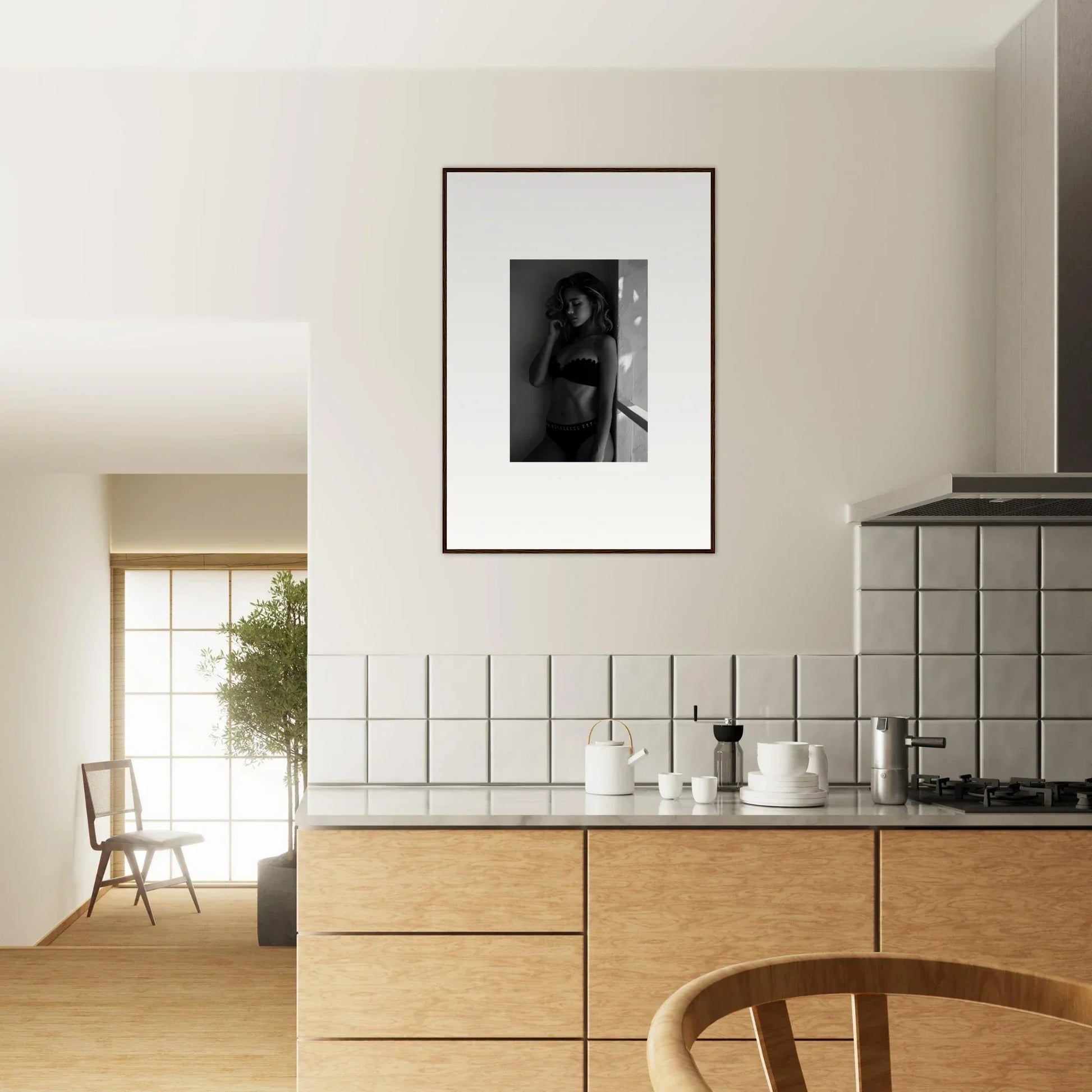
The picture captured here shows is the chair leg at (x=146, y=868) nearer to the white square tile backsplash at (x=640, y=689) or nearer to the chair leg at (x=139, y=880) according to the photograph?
the chair leg at (x=139, y=880)

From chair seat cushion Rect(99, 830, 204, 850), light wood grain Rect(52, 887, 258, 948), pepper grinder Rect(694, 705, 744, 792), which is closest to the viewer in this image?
pepper grinder Rect(694, 705, 744, 792)

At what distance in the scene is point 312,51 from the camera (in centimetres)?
262

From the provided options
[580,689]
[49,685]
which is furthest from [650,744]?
[49,685]

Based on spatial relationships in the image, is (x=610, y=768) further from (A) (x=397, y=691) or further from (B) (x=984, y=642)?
(B) (x=984, y=642)

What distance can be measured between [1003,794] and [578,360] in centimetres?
143

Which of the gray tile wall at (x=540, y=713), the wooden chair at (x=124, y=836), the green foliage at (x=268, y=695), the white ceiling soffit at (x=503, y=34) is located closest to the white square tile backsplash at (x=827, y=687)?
the gray tile wall at (x=540, y=713)

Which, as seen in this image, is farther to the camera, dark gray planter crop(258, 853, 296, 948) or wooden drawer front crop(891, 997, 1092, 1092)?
dark gray planter crop(258, 853, 296, 948)

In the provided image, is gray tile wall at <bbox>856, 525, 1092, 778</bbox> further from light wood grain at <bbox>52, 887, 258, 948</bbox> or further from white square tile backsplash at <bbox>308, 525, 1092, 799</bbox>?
light wood grain at <bbox>52, 887, 258, 948</bbox>

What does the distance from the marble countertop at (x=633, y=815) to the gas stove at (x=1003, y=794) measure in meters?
0.05

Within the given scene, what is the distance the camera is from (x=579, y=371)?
106 inches

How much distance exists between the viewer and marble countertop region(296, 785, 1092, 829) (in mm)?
2166

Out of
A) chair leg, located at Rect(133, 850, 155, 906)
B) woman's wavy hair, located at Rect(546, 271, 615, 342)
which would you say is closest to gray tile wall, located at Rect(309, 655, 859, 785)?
woman's wavy hair, located at Rect(546, 271, 615, 342)

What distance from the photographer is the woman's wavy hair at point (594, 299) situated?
8.87 ft

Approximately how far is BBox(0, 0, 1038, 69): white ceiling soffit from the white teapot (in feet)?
5.58
